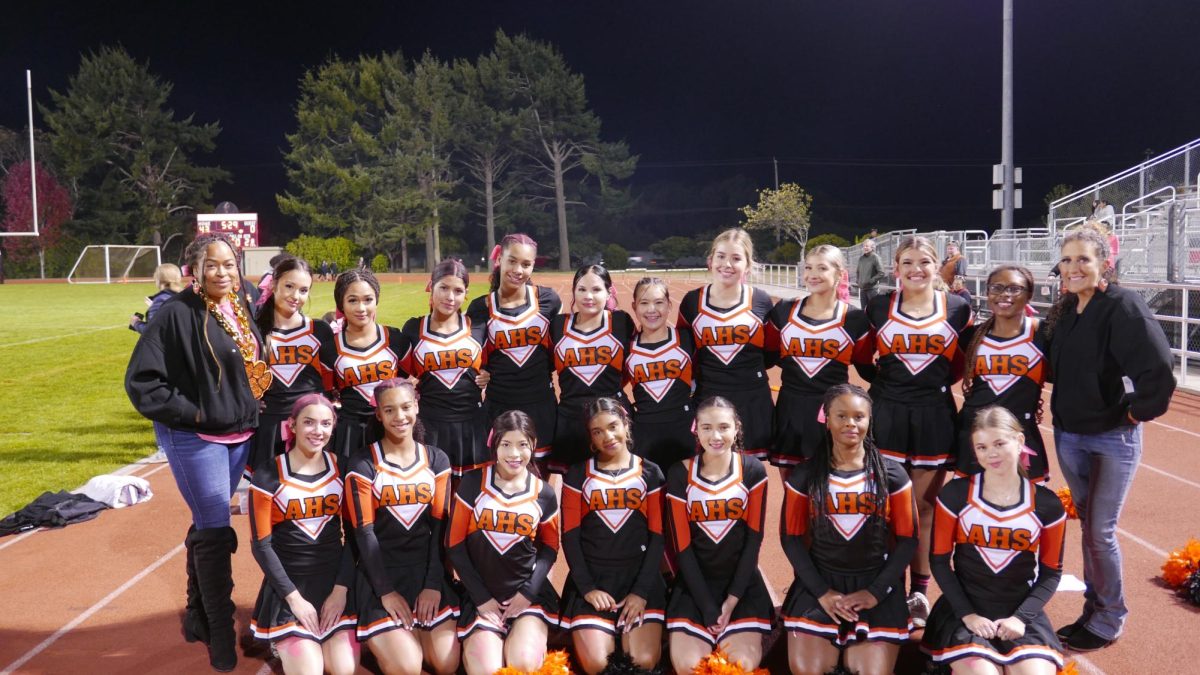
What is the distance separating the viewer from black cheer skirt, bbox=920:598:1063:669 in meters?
3.12

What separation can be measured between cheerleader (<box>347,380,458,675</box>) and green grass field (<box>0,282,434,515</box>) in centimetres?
381

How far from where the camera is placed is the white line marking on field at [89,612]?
3668 millimetres

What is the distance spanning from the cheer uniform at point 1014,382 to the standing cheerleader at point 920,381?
135 mm

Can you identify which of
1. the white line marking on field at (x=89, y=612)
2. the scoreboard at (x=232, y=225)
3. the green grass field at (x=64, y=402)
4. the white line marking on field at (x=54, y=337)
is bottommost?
the white line marking on field at (x=89, y=612)

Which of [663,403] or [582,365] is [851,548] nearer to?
[663,403]

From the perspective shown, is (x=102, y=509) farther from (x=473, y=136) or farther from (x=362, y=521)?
(x=473, y=136)

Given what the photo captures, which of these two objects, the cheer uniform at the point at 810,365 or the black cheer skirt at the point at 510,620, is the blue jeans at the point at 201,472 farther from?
the cheer uniform at the point at 810,365

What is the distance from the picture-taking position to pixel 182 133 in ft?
161

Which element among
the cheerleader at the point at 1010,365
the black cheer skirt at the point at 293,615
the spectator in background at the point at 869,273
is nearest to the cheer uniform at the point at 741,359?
the cheerleader at the point at 1010,365

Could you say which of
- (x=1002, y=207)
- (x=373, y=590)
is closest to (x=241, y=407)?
(x=373, y=590)

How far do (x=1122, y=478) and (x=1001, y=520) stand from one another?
594 mm

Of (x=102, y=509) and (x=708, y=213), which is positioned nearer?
(x=102, y=509)

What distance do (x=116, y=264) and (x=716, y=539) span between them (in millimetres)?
46522

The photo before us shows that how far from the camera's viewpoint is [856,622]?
3.42 metres
